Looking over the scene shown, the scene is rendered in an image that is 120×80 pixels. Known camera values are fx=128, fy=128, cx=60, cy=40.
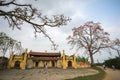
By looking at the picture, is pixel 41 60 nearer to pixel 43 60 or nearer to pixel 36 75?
pixel 43 60

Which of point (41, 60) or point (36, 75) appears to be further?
point (41, 60)

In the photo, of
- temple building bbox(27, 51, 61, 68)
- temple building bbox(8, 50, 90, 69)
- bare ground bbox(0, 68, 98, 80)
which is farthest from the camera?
temple building bbox(27, 51, 61, 68)

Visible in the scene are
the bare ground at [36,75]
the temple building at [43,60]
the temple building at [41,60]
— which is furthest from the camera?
the temple building at [43,60]

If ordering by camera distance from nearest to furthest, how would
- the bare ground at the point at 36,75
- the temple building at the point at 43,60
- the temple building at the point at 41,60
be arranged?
the bare ground at the point at 36,75 < the temple building at the point at 41,60 < the temple building at the point at 43,60

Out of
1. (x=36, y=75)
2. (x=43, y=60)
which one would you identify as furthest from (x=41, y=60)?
(x=36, y=75)

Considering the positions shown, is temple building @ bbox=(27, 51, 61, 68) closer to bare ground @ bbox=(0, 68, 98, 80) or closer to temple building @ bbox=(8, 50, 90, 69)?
temple building @ bbox=(8, 50, 90, 69)

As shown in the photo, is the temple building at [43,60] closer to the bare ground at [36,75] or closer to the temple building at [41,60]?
the temple building at [41,60]

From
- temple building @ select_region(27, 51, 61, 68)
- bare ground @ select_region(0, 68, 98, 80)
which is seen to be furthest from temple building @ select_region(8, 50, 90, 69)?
bare ground @ select_region(0, 68, 98, 80)

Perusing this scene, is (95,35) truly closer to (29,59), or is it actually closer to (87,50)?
(87,50)

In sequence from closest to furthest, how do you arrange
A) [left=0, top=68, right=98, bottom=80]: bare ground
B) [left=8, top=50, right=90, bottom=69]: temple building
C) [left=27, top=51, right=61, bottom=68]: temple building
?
[left=0, top=68, right=98, bottom=80]: bare ground, [left=8, top=50, right=90, bottom=69]: temple building, [left=27, top=51, right=61, bottom=68]: temple building

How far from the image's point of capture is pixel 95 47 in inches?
1312

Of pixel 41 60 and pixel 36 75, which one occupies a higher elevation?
pixel 41 60

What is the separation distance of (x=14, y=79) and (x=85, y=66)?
1838 centimetres

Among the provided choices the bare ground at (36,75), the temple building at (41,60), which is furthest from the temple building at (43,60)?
the bare ground at (36,75)
